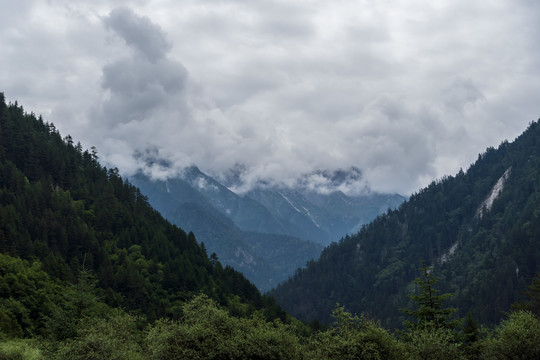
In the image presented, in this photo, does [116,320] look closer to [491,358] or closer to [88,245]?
[491,358]

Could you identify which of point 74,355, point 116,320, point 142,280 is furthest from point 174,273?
point 74,355

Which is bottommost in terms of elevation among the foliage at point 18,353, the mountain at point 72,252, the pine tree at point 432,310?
the foliage at point 18,353

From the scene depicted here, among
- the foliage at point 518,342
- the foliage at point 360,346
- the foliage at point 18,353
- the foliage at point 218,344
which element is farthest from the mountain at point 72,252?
the foliage at point 518,342

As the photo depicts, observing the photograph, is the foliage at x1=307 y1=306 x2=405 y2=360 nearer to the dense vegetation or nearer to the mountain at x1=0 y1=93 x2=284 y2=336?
the dense vegetation

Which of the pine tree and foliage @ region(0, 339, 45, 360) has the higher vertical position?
the pine tree

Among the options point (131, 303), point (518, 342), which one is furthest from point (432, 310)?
point (131, 303)

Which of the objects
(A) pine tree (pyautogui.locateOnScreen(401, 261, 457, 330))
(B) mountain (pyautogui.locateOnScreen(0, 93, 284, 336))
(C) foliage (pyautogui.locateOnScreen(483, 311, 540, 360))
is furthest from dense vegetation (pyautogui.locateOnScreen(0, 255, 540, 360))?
(B) mountain (pyautogui.locateOnScreen(0, 93, 284, 336))

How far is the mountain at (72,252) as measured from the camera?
106500 millimetres

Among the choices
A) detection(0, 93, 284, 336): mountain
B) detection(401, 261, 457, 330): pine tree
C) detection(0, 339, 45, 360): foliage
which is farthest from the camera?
detection(0, 93, 284, 336): mountain

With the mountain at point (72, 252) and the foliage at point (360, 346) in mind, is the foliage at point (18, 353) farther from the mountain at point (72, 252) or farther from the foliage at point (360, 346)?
the foliage at point (360, 346)

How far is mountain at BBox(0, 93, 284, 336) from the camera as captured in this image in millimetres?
106500

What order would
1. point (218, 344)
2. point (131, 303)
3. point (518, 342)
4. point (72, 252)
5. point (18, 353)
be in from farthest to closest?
1. point (72, 252)
2. point (131, 303)
3. point (18, 353)
4. point (218, 344)
5. point (518, 342)

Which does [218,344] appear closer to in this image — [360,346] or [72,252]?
[360,346]

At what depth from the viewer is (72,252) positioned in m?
152
